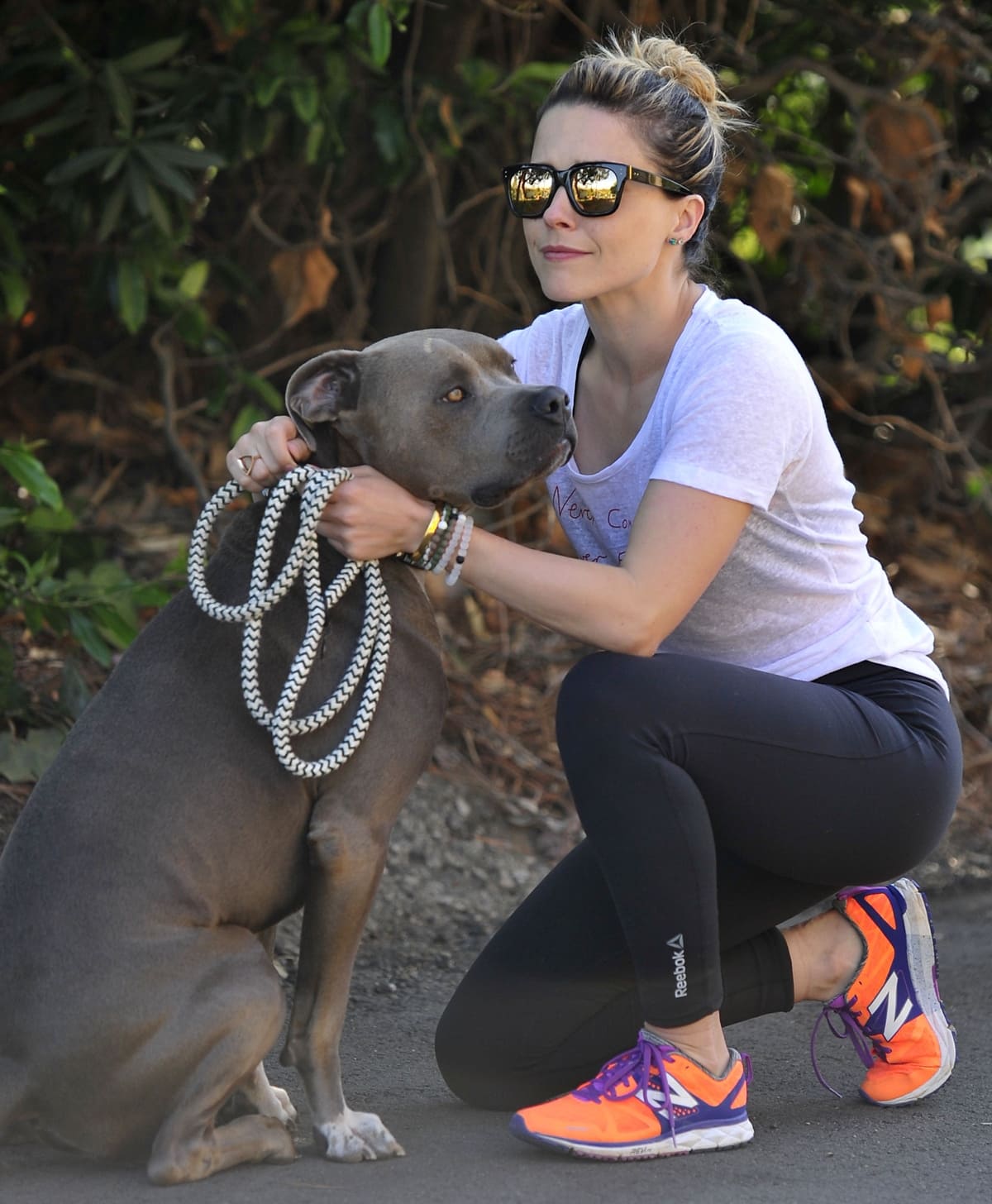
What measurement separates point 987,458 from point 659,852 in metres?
4.87

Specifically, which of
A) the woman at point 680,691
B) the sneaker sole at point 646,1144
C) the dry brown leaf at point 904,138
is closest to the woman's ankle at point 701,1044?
the woman at point 680,691

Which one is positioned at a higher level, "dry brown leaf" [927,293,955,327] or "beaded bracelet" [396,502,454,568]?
"dry brown leaf" [927,293,955,327]

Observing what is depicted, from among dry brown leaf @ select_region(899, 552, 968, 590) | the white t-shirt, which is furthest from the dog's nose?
dry brown leaf @ select_region(899, 552, 968, 590)

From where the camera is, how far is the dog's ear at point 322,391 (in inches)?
123

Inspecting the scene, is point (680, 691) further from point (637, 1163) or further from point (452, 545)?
point (637, 1163)

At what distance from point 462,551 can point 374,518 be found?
17 cm

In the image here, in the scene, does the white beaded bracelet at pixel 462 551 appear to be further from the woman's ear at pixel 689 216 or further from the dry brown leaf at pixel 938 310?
the dry brown leaf at pixel 938 310

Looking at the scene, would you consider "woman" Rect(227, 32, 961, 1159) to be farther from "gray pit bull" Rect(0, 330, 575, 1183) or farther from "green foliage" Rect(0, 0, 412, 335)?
"green foliage" Rect(0, 0, 412, 335)

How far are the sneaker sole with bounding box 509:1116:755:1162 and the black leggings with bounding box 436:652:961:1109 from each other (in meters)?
0.21

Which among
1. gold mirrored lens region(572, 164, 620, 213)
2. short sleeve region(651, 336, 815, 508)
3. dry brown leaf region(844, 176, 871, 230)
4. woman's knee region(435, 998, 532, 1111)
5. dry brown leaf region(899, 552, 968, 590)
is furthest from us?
dry brown leaf region(899, 552, 968, 590)

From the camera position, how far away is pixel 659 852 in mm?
2793

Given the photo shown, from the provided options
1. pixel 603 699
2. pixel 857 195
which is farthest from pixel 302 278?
pixel 603 699

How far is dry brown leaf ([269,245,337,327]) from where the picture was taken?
18.5 ft

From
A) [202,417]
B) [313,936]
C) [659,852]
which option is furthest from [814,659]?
[202,417]
